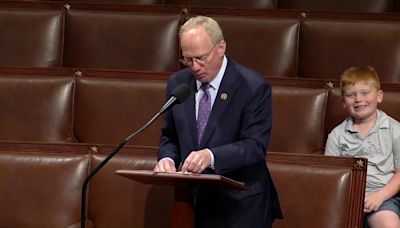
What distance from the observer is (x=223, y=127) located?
2.35 ft

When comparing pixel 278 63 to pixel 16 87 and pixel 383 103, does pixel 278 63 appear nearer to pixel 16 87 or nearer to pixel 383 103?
pixel 383 103

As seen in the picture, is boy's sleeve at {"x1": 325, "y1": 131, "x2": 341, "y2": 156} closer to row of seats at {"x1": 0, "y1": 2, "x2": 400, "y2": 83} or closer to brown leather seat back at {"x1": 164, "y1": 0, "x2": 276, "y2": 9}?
row of seats at {"x1": 0, "y1": 2, "x2": 400, "y2": 83}

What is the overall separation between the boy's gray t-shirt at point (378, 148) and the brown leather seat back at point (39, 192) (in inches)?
9.7

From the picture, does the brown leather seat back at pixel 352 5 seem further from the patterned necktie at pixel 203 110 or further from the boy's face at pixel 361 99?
the patterned necktie at pixel 203 110

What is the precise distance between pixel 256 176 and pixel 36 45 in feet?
1.31

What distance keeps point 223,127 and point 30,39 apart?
382 mm

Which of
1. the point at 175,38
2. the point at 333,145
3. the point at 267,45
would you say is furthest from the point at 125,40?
the point at 333,145

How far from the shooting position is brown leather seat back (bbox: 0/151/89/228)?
824 millimetres

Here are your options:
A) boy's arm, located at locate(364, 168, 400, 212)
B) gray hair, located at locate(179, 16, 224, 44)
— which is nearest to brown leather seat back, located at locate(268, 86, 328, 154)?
boy's arm, located at locate(364, 168, 400, 212)

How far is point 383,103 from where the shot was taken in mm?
882

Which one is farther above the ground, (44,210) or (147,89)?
(147,89)

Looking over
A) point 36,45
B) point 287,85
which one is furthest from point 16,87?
point 287,85

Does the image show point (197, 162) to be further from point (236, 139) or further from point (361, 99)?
point (361, 99)

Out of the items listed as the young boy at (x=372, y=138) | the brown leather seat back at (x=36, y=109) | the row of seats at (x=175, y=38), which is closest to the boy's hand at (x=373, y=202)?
the young boy at (x=372, y=138)
